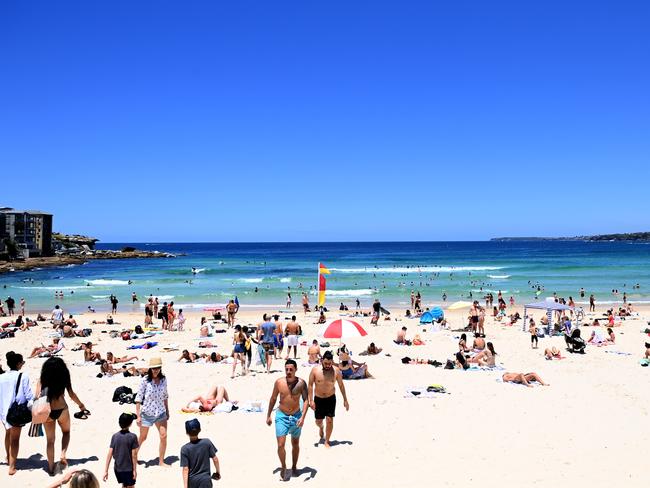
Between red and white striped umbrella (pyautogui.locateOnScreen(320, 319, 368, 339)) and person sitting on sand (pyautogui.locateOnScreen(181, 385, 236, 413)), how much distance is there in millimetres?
2285

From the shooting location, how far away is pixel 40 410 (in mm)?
6051

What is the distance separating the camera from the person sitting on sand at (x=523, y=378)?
11.5 metres

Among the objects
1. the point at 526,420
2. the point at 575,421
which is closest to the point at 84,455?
the point at 526,420

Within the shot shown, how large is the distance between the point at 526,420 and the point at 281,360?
7258 millimetres

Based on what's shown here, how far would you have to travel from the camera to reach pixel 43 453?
23.4 ft

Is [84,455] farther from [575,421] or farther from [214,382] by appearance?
[575,421]

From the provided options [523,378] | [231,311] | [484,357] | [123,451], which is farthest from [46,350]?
[523,378]

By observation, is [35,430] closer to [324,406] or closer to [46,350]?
[324,406]

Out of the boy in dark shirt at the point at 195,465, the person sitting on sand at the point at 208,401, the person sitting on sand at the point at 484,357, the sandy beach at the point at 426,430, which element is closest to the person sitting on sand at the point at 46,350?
the sandy beach at the point at 426,430

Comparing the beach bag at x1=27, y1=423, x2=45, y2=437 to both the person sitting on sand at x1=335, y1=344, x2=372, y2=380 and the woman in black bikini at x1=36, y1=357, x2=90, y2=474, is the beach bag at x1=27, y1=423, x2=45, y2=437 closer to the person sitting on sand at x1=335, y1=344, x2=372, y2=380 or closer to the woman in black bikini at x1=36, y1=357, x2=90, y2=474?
the woman in black bikini at x1=36, y1=357, x2=90, y2=474

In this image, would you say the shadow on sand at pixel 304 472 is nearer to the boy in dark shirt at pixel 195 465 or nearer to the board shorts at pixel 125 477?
the boy in dark shirt at pixel 195 465

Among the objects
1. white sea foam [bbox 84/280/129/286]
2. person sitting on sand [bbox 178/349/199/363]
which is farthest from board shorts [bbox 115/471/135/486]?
white sea foam [bbox 84/280/129/286]

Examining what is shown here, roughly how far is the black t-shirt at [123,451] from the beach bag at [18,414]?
1495 mm

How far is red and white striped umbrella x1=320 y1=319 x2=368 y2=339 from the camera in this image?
10688 mm
